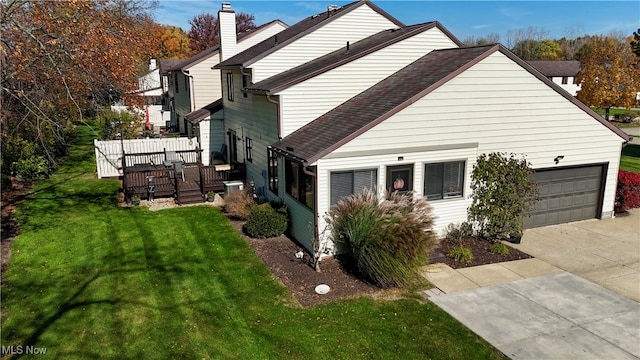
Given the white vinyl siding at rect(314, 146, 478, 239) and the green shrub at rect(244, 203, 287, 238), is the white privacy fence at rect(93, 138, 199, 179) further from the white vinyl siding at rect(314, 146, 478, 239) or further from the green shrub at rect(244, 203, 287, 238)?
the white vinyl siding at rect(314, 146, 478, 239)

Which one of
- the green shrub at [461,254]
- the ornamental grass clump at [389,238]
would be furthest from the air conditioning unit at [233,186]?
the green shrub at [461,254]

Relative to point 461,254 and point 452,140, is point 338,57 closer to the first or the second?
point 452,140

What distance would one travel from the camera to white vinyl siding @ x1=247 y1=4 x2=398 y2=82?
56.0 ft

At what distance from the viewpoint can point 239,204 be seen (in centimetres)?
1575

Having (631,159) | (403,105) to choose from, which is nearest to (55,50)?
(403,105)

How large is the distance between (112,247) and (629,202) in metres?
17.9

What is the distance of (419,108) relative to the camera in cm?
1246

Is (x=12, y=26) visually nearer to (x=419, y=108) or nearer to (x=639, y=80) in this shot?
(x=419, y=108)

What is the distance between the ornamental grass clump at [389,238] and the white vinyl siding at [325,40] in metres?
8.16

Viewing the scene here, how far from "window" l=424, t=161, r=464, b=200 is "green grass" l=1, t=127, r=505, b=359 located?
4.31 meters

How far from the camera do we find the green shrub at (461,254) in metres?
12.0

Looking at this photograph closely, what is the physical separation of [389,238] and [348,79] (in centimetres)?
693

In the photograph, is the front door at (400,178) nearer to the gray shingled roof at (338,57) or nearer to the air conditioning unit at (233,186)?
the gray shingled roof at (338,57)

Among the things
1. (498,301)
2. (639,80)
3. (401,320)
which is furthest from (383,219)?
(639,80)
